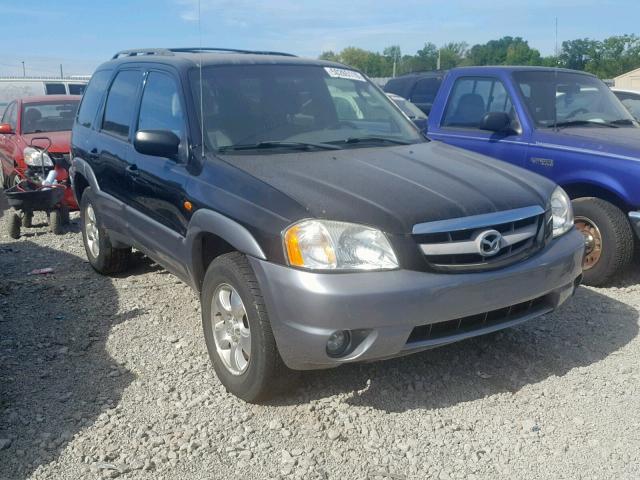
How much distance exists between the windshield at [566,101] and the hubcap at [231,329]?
368cm

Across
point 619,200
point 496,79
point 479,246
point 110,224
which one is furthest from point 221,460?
point 496,79

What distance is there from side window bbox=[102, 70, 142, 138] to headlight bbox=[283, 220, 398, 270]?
7.78 ft

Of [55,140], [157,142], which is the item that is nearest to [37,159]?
[55,140]

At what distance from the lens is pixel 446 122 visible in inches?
267

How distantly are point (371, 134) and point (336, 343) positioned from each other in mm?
1767

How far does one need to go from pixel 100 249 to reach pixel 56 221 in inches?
101

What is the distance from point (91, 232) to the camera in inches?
237

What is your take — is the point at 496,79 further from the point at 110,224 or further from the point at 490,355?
the point at 110,224

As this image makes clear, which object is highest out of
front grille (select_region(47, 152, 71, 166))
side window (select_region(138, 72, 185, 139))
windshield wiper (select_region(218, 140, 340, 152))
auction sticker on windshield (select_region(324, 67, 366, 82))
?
auction sticker on windshield (select_region(324, 67, 366, 82))

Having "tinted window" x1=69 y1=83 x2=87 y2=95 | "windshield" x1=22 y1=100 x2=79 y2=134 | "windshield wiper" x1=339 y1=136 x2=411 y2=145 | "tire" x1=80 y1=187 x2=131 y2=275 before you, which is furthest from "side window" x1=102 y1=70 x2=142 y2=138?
"tinted window" x1=69 y1=83 x2=87 y2=95

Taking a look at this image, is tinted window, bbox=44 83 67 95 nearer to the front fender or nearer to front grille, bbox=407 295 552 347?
the front fender

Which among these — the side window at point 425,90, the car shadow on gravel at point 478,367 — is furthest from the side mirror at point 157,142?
the side window at point 425,90

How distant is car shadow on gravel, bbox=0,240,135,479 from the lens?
3295 millimetres

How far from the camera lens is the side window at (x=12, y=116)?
10.3 meters
